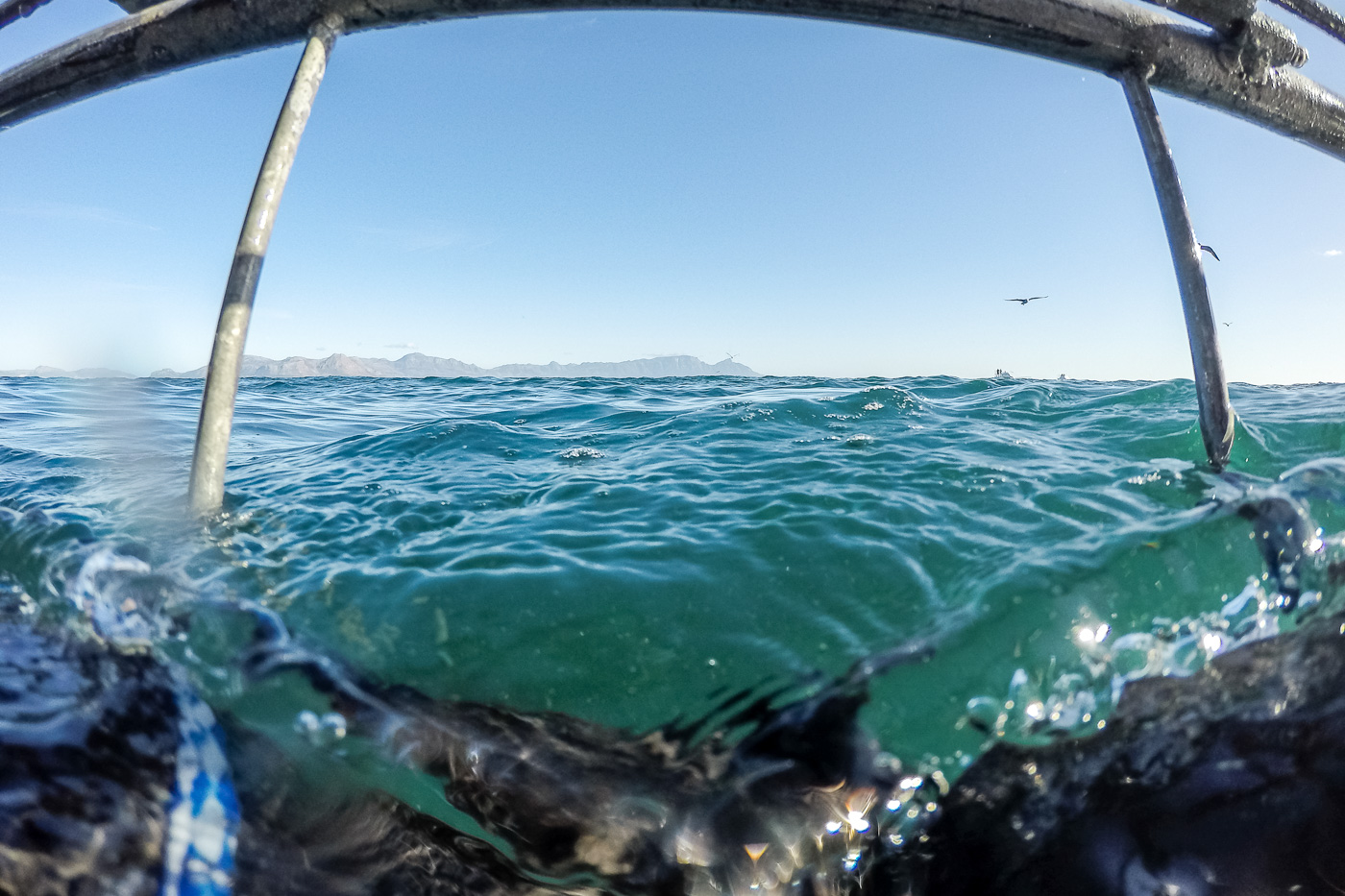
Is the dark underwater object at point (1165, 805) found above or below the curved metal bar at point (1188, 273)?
below

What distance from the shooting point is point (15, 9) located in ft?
8.47

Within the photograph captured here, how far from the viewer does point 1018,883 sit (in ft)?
6.20

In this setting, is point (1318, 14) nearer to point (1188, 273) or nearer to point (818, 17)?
point (1188, 273)

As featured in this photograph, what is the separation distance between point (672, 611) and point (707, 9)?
2359 millimetres

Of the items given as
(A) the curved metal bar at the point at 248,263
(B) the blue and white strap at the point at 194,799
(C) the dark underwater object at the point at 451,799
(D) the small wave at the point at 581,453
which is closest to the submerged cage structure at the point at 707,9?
(A) the curved metal bar at the point at 248,263

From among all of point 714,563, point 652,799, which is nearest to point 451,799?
point 652,799

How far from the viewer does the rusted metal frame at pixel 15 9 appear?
8.36ft

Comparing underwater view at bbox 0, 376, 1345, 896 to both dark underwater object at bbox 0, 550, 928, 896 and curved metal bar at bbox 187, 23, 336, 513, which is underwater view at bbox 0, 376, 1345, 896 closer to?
dark underwater object at bbox 0, 550, 928, 896

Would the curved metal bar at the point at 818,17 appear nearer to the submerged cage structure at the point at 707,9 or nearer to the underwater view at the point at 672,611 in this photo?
the submerged cage structure at the point at 707,9

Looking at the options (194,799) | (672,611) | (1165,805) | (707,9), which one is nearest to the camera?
(194,799)

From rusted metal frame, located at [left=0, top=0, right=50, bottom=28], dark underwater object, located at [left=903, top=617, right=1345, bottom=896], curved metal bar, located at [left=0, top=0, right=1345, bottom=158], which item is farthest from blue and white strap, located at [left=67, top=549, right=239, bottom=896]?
rusted metal frame, located at [left=0, top=0, right=50, bottom=28]

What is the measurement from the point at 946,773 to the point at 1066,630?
0.77 m

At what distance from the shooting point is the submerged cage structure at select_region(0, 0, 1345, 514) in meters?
2.35

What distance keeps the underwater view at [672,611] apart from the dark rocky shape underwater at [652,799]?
0.05ft
